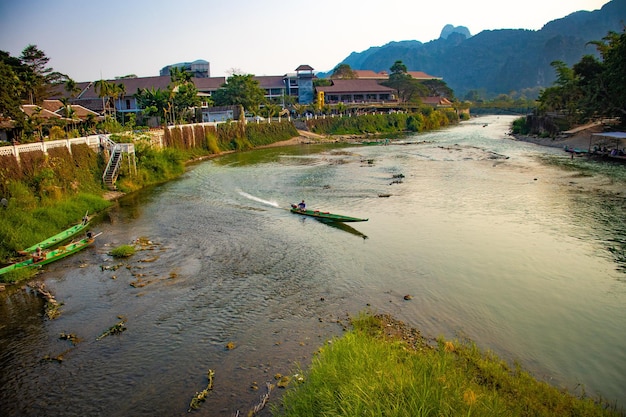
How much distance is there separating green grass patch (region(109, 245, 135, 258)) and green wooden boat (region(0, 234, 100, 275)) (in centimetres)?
186

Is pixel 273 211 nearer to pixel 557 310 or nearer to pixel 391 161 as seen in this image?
pixel 557 310

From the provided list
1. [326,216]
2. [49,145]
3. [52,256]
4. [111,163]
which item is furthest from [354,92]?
[52,256]

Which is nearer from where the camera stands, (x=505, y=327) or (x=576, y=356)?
(x=576, y=356)

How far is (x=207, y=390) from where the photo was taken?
1187 cm

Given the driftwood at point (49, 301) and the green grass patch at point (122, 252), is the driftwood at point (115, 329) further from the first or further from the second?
the green grass patch at point (122, 252)

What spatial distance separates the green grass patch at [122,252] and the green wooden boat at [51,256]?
1.86 metres

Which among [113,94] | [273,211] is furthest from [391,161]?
[113,94]

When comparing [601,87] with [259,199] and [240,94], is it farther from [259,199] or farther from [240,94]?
[240,94]

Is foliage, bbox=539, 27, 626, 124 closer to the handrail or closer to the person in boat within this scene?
the handrail

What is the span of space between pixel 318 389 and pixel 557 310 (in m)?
10.8

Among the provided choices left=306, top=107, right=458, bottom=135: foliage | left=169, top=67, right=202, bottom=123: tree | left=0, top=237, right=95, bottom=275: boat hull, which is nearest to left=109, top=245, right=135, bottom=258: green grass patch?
left=0, top=237, right=95, bottom=275: boat hull

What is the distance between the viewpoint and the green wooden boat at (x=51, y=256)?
63.2 feet

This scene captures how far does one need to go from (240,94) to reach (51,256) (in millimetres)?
64255

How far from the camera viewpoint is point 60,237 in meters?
23.1
